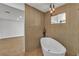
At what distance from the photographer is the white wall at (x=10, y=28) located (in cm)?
131

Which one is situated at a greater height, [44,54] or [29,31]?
[29,31]

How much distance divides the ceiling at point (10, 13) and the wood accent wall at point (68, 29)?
41cm

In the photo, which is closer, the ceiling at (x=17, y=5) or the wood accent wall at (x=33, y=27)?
the ceiling at (x=17, y=5)

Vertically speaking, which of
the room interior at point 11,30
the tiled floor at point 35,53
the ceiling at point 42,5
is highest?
the ceiling at point 42,5

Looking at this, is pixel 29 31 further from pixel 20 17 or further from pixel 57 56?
pixel 57 56

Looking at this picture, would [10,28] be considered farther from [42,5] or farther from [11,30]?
[42,5]

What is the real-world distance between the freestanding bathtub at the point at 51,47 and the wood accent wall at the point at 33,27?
97 millimetres

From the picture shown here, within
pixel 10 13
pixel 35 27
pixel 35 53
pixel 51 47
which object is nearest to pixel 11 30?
pixel 10 13

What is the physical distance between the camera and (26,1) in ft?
3.96

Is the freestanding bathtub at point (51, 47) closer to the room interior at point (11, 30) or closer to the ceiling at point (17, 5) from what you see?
the room interior at point (11, 30)

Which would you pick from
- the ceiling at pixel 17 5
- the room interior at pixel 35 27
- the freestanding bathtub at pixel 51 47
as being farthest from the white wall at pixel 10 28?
the freestanding bathtub at pixel 51 47

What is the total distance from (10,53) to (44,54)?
51 cm

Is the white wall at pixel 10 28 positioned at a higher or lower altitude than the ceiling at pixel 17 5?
lower

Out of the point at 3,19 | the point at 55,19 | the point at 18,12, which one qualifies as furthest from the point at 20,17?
the point at 55,19
